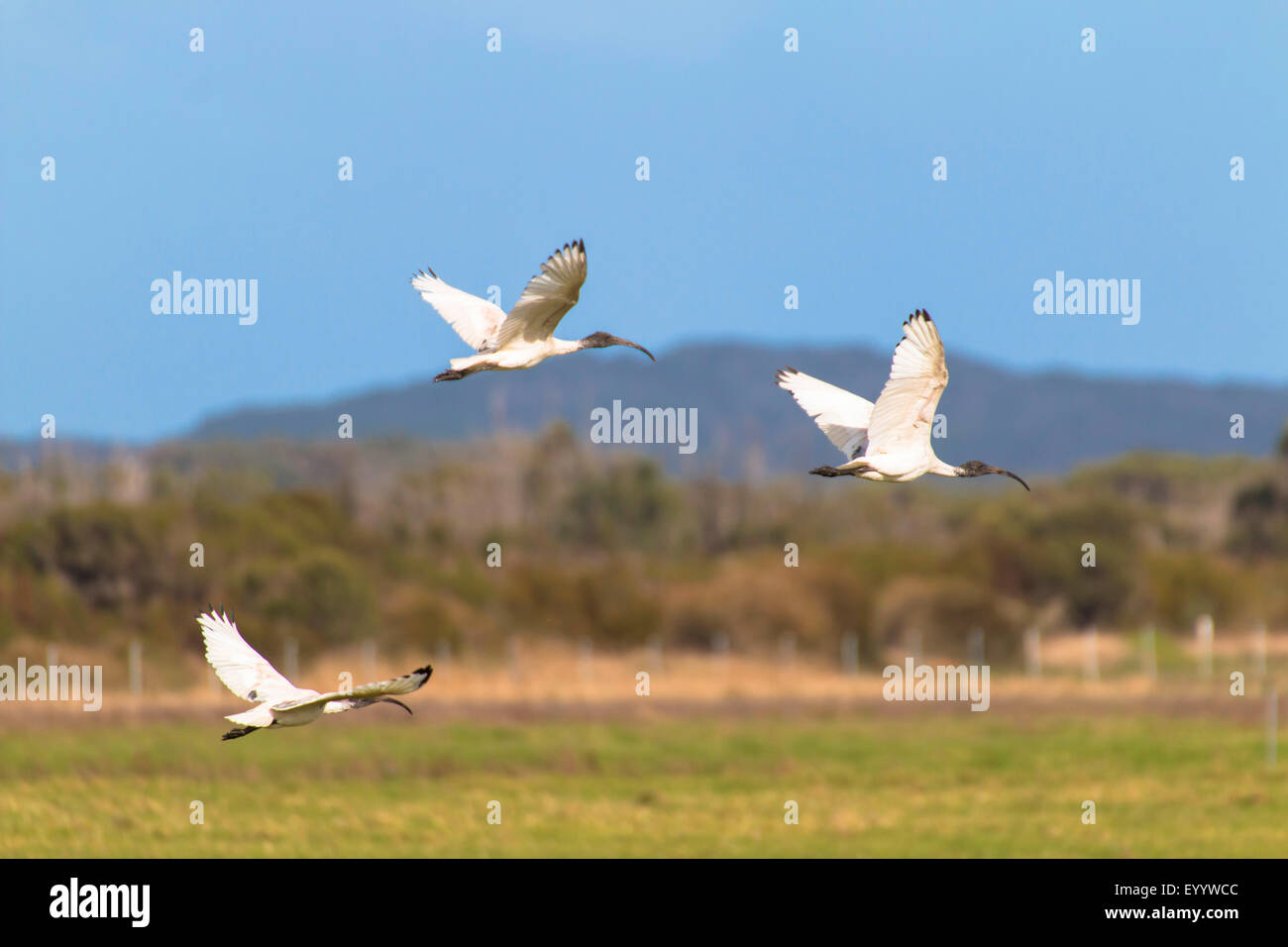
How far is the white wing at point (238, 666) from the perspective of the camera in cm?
1080

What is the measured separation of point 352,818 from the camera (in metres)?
26.1

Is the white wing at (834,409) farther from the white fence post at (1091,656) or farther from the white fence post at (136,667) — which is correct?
the white fence post at (1091,656)

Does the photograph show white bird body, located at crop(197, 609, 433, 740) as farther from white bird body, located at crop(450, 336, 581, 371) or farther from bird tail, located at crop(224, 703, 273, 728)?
white bird body, located at crop(450, 336, 581, 371)

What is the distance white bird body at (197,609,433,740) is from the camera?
937cm

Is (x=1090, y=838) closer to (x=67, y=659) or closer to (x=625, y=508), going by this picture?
(x=67, y=659)

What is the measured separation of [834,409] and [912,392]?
4.93 ft

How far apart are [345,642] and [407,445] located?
349 ft

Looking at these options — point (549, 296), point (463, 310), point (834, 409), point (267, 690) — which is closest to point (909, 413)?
point (834, 409)

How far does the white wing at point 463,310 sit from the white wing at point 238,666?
108 inches

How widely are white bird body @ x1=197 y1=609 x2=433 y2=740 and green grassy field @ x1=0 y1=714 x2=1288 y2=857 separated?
1257 cm

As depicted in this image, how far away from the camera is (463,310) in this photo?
13.7m

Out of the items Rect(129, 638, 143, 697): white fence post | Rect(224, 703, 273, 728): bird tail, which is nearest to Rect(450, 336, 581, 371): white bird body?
Rect(224, 703, 273, 728): bird tail

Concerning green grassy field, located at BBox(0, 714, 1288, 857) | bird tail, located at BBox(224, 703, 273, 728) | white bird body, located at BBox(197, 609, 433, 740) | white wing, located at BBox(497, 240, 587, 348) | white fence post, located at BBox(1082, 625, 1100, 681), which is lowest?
green grassy field, located at BBox(0, 714, 1288, 857)
